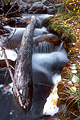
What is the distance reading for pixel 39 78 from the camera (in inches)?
148

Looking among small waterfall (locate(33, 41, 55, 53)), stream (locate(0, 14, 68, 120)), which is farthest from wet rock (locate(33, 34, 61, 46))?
small waterfall (locate(33, 41, 55, 53))

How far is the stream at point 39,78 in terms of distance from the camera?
2.58 metres

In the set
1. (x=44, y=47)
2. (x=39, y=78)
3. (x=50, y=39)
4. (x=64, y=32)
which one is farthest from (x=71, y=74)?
(x=50, y=39)

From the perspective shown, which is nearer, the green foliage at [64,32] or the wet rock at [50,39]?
the green foliage at [64,32]

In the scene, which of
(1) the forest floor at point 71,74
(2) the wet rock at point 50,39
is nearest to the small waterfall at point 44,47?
(2) the wet rock at point 50,39

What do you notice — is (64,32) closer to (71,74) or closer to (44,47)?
(44,47)

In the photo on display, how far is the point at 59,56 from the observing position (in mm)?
4867

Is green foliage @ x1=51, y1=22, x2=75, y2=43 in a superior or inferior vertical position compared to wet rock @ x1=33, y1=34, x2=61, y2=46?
superior

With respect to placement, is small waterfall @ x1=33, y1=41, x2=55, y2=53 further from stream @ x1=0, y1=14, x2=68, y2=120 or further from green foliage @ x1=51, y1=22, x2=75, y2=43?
green foliage @ x1=51, y1=22, x2=75, y2=43

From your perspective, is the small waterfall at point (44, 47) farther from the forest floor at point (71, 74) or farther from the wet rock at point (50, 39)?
the forest floor at point (71, 74)

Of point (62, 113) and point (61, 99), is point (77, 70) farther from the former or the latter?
point (62, 113)

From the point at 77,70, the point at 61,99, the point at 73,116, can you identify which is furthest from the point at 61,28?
the point at 73,116

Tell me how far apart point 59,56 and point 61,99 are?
9.66 feet

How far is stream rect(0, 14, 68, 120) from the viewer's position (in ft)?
8.48
